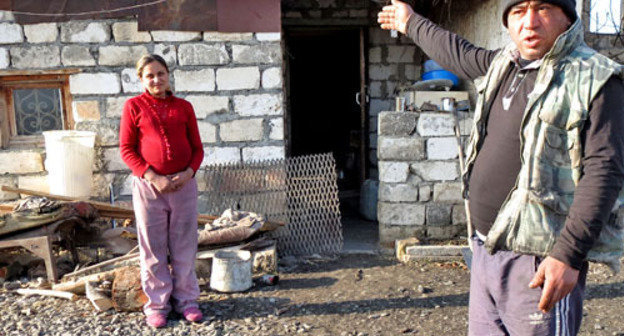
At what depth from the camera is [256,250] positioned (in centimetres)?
479

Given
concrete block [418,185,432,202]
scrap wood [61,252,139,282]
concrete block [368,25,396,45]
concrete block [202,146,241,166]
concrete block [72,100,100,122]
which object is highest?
concrete block [368,25,396,45]

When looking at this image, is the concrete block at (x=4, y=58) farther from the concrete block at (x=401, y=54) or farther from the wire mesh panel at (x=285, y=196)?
the concrete block at (x=401, y=54)

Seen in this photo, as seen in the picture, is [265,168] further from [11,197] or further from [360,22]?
[360,22]

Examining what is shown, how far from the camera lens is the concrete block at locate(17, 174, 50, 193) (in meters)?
5.23

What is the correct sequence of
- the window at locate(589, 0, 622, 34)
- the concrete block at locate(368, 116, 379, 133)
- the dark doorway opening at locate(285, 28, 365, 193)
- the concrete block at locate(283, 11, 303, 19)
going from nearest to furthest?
the window at locate(589, 0, 622, 34)
the concrete block at locate(283, 11, 303, 19)
the concrete block at locate(368, 116, 379, 133)
the dark doorway opening at locate(285, 28, 365, 193)

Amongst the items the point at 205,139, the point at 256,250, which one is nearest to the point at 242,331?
the point at 256,250

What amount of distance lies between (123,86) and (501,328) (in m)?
4.44

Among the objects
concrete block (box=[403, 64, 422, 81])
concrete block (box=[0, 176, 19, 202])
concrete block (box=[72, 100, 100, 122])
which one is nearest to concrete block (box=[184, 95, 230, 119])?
concrete block (box=[72, 100, 100, 122])

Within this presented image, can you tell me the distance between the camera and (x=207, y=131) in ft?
17.5

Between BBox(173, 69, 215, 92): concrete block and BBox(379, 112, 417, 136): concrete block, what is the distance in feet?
6.07

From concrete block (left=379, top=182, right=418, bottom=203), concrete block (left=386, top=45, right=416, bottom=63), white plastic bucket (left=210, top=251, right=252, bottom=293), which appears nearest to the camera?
white plastic bucket (left=210, top=251, right=252, bottom=293)

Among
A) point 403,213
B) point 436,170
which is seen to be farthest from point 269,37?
point 403,213

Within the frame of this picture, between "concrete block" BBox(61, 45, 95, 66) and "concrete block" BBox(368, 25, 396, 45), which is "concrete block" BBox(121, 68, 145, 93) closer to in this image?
"concrete block" BBox(61, 45, 95, 66)

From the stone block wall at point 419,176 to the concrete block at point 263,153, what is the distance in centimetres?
109
